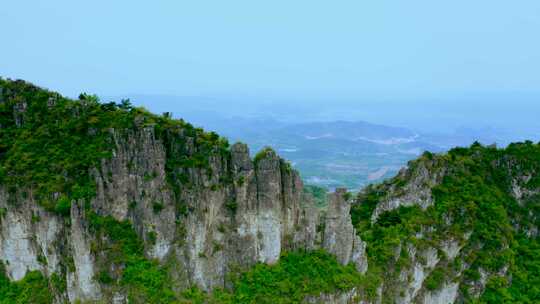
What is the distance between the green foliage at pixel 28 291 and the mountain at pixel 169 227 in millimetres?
68

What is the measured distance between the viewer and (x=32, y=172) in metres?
26.3

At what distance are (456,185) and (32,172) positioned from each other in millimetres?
29256

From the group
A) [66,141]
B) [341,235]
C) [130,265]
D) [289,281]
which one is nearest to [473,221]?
[341,235]

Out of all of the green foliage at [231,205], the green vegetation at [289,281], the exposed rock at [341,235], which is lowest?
the green vegetation at [289,281]

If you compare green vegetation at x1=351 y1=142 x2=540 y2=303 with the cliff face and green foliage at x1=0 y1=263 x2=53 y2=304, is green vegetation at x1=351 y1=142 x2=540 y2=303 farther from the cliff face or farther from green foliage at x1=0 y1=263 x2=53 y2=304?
green foliage at x1=0 y1=263 x2=53 y2=304

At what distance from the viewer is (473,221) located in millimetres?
34000

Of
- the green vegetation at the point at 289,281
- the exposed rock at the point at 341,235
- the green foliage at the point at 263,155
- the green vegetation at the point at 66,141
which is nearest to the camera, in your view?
the green vegetation at the point at 66,141

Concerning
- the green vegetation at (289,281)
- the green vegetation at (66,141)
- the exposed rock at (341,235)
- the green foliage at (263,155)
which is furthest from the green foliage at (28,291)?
the exposed rock at (341,235)

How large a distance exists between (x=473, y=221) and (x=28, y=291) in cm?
2958

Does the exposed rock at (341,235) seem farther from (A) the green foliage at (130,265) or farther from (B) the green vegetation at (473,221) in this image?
(A) the green foliage at (130,265)

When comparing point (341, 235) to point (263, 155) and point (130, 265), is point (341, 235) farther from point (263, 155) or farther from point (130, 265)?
point (130, 265)

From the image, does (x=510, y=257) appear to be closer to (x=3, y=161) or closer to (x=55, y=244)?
(x=55, y=244)

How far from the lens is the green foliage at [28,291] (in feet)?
86.6

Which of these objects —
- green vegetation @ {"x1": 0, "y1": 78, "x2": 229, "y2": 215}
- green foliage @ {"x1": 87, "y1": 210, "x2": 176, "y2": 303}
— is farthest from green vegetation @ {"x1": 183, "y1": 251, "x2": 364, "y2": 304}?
green vegetation @ {"x1": 0, "y1": 78, "x2": 229, "y2": 215}
